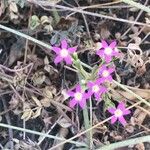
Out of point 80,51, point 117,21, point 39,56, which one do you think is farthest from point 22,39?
point 117,21

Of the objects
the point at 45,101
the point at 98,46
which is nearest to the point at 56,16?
the point at 98,46

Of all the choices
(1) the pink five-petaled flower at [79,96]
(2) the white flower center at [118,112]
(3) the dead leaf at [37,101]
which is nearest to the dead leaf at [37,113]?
(3) the dead leaf at [37,101]

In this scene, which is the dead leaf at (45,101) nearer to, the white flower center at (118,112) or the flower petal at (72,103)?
the flower petal at (72,103)

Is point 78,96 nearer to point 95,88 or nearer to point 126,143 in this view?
point 95,88

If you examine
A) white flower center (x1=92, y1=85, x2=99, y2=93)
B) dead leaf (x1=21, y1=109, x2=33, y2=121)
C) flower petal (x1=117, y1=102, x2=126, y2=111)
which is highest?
white flower center (x1=92, y1=85, x2=99, y2=93)

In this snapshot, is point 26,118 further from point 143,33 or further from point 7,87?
point 143,33

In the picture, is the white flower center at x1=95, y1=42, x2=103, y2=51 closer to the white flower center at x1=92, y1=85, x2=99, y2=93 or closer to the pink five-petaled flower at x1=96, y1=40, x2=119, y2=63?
the pink five-petaled flower at x1=96, y1=40, x2=119, y2=63

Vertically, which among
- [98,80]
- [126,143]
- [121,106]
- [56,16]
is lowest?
[126,143]

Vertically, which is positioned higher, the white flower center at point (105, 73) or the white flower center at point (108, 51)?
the white flower center at point (108, 51)

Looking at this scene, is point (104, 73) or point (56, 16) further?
point (56, 16)

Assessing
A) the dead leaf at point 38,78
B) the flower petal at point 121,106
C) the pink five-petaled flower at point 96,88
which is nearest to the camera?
the pink five-petaled flower at point 96,88

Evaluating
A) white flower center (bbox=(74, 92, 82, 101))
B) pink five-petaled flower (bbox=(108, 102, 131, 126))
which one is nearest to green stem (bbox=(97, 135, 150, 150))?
pink five-petaled flower (bbox=(108, 102, 131, 126))
